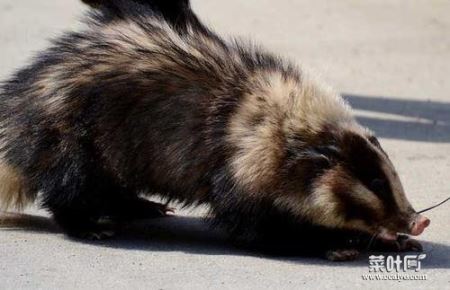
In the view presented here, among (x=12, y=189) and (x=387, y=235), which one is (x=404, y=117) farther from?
(x=12, y=189)

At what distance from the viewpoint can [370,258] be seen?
7.81 metres

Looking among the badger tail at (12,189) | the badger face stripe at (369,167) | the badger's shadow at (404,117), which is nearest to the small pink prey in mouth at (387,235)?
the badger face stripe at (369,167)

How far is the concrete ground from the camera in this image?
24.0 ft

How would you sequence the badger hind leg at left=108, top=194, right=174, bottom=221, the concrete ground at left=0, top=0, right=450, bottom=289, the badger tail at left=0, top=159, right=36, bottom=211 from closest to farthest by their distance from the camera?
the concrete ground at left=0, top=0, right=450, bottom=289
the badger tail at left=0, top=159, right=36, bottom=211
the badger hind leg at left=108, top=194, right=174, bottom=221

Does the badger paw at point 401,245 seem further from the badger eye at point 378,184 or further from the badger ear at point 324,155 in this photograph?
the badger ear at point 324,155

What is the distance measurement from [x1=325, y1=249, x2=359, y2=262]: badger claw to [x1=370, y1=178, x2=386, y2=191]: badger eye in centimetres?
43

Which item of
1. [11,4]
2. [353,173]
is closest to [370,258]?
[353,173]

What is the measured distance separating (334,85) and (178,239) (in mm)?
5329

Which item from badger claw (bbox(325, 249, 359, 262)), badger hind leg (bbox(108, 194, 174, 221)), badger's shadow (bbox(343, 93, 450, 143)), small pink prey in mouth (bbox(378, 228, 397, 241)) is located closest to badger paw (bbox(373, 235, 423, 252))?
small pink prey in mouth (bbox(378, 228, 397, 241))

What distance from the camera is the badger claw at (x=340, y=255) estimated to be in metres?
7.75

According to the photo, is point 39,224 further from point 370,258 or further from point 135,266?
point 370,258

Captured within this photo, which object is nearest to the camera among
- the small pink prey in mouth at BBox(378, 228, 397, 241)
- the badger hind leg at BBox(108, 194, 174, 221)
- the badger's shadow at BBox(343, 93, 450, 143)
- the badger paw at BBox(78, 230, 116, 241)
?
the small pink prey in mouth at BBox(378, 228, 397, 241)

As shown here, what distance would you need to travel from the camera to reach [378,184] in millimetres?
7609

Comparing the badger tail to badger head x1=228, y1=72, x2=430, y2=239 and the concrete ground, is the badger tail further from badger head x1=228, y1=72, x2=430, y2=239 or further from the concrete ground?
badger head x1=228, y1=72, x2=430, y2=239
